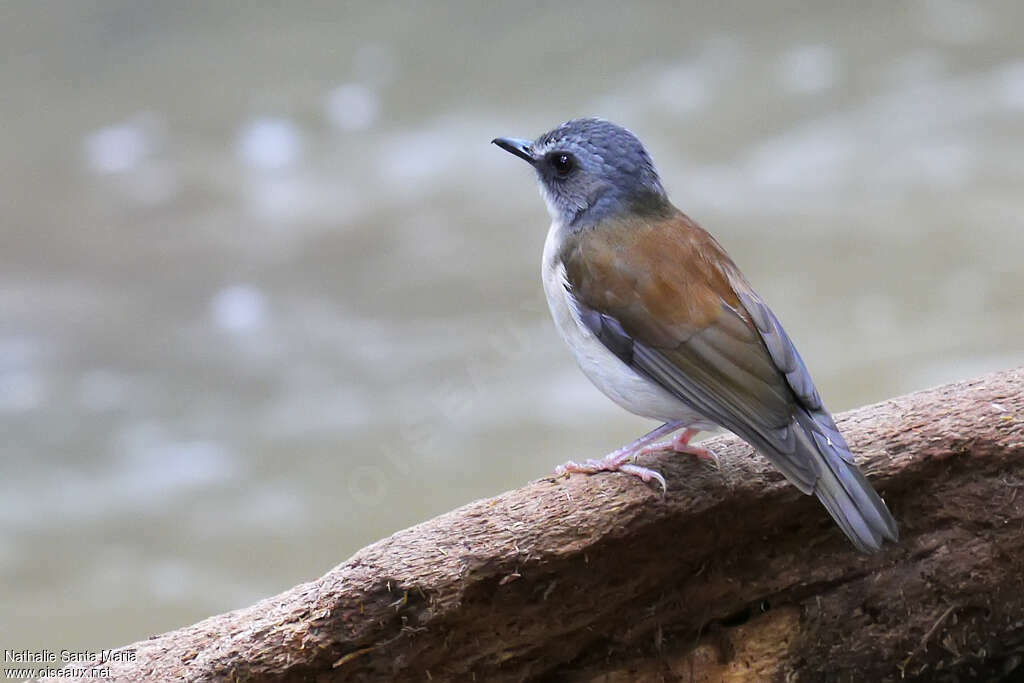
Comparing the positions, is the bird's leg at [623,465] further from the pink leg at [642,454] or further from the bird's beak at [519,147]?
the bird's beak at [519,147]

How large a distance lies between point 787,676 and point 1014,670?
678 mm

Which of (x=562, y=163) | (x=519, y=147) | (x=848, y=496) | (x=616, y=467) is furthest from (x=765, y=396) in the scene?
(x=519, y=147)

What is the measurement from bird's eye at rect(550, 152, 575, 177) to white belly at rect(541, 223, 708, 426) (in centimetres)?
31

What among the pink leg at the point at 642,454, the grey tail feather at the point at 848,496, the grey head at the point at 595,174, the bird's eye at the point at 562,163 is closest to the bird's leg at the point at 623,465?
the pink leg at the point at 642,454

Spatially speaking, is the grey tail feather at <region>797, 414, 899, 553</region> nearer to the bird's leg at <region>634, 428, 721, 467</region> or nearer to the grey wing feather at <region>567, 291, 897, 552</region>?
the grey wing feather at <region>567, 291, 897, 552</region>

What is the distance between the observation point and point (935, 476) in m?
3.10

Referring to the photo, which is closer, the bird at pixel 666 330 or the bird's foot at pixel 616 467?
the bird at pixel 666 330

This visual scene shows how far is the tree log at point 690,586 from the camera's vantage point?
284 centimetres

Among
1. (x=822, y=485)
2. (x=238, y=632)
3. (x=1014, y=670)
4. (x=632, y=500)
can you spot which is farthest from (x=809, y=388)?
(x=238, y=632)

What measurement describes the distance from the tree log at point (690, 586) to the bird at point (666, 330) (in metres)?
0.18

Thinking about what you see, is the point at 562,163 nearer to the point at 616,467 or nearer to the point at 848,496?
the point at 616,467

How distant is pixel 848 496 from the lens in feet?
8.86

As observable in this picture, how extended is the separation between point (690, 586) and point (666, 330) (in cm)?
66

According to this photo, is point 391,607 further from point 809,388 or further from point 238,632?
point 809,388
